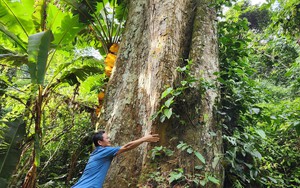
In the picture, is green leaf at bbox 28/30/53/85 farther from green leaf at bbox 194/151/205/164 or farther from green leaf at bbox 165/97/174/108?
green leaf at bbox 194/151/205/164

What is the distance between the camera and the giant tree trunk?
2.78 m

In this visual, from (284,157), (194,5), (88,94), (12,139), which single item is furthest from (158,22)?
(88,94)

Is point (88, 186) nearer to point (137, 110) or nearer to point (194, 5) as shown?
point (137, 110)

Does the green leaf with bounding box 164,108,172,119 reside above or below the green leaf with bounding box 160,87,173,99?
below

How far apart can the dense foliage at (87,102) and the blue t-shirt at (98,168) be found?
530 mm

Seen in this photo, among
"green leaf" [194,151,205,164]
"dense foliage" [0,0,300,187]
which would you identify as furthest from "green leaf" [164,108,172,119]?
"green leaf" [194,151,205,164]

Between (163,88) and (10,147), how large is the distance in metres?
2.35

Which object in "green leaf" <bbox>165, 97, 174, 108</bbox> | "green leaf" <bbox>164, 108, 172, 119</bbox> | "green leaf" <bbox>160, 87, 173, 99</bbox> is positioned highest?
"green leaf" <bbox>160, 87, 173, 99</bbox>

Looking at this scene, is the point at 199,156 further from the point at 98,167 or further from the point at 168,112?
the point at 98,167

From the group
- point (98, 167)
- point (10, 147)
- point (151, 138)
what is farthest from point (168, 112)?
point (10, 147)

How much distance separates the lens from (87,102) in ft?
20.1

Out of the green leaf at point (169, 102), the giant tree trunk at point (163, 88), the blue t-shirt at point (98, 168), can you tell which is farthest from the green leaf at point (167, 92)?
the blue t-shirt at point (98, 168)

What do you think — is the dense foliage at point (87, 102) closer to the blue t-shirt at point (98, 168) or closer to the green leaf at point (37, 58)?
the green leaf at point (37, 58)

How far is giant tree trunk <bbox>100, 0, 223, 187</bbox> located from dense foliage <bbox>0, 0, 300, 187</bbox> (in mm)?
175
